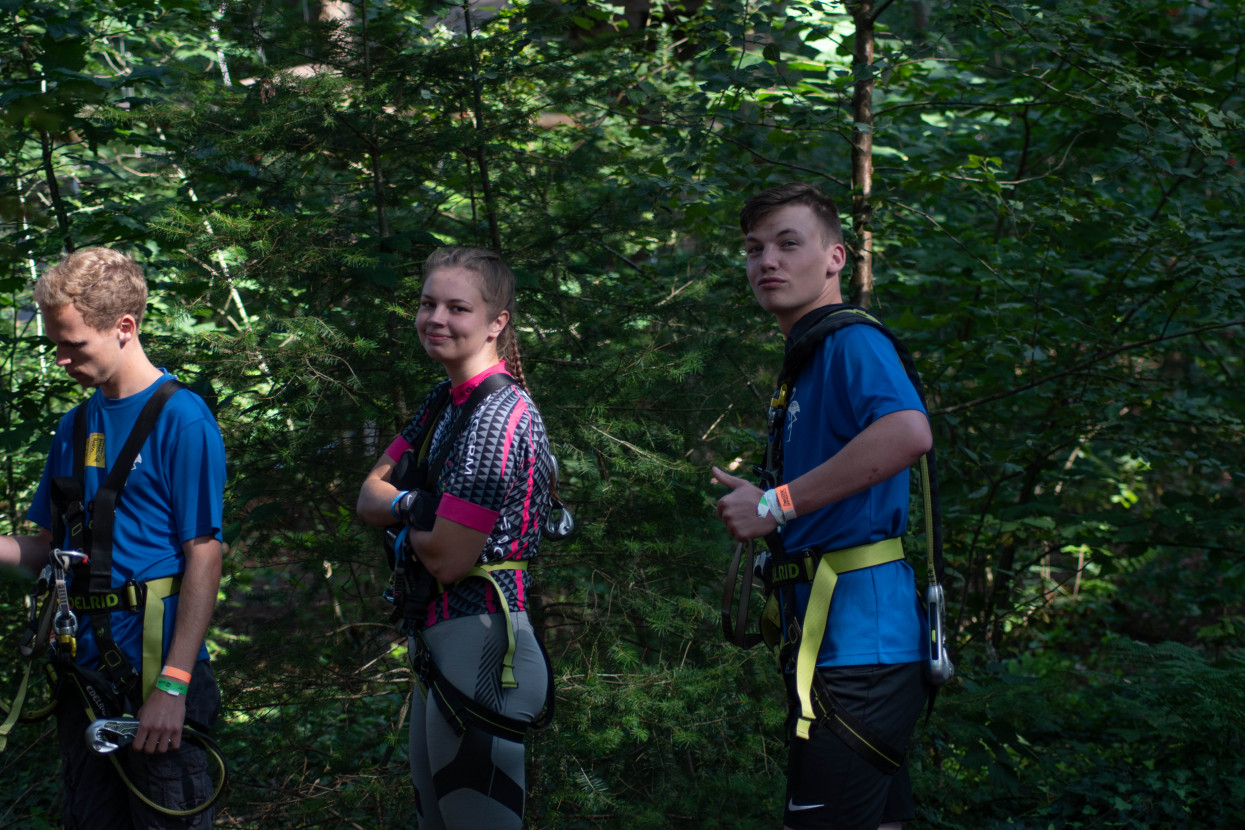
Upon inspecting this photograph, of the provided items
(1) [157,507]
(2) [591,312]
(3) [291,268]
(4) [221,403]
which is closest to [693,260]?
(2) [591,312]

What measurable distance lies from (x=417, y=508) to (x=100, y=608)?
3.00 ft

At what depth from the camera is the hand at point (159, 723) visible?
7.63 feet

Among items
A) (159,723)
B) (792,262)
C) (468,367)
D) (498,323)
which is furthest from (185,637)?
(792,262)

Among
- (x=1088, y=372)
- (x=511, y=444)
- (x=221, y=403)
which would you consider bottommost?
(x=1088, y=372)

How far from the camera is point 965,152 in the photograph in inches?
226

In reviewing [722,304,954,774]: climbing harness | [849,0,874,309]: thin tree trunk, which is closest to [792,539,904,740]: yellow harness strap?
[722,304,954,774]: climbing harness

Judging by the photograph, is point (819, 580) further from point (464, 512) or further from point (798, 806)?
point (464, 512)

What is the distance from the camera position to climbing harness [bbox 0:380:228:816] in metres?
2.36

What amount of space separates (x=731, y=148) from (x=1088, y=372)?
87.5 inches

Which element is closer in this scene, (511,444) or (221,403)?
(511,444)

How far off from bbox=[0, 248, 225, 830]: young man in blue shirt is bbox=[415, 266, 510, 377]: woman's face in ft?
2.30

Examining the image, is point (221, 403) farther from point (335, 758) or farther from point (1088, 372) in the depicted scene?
point (1088, 372)

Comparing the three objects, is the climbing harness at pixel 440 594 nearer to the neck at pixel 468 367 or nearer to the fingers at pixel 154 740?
the neck at pixel 468 367

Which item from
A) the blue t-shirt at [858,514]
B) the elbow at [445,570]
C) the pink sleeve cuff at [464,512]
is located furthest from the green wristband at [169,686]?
the blue t-shirt at [858,514]
